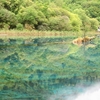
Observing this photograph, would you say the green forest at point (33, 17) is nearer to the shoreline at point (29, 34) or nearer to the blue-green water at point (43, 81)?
the shoreline at point (29, 34)

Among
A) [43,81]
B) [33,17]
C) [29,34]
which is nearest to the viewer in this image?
[43,81]

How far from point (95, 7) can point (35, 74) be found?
90.7 metres

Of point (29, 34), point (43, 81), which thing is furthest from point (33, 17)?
point (43, 81)

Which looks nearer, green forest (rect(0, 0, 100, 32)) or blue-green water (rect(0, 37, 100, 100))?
blue-green water (rect(0, 37, 100, 100))

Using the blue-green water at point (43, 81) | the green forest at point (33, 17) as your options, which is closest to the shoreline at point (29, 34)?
the green forest at point (33, 17)

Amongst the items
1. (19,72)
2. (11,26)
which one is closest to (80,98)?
(19,72)

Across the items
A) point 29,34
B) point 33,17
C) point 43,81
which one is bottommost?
point 29,34

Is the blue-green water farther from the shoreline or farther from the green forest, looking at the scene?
the green forest

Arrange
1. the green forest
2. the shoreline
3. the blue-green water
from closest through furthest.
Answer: the blue-green water
the shoreline
the green forest

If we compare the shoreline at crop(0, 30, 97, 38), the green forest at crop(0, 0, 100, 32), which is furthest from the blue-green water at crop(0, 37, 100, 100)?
the green forest at crop(0, 0, 100, 32)

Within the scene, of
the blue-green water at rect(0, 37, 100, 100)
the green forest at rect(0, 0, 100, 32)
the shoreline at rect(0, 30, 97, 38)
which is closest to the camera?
the blue-green water at rect(0, 37, 100, 100)

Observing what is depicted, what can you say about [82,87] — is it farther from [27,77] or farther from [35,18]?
[35,18]

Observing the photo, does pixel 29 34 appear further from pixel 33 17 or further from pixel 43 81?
pixel 43 81

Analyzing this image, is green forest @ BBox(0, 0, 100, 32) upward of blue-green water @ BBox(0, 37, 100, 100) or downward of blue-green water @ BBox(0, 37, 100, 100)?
downward
